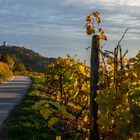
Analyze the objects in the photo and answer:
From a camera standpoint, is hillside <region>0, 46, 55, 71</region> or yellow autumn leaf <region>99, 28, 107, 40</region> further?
hillside <region>0, 46, 55, 71</region>

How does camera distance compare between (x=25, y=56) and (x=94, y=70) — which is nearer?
(x=94, y=70)

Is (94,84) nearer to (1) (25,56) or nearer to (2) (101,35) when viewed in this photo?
(2) (101,35)

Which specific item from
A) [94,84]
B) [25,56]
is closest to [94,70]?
[94,84]

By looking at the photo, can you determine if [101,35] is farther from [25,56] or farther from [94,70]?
[25,56]

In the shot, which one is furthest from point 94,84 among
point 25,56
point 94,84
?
point 25,56

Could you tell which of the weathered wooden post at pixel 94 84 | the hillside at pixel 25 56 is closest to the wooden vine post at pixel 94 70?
the weathered wooden post at pixel 94 84

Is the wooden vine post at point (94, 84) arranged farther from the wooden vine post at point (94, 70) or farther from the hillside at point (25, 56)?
the hillside at point (25, 56)

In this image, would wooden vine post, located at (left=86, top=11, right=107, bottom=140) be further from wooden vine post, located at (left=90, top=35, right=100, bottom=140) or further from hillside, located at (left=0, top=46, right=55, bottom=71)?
hillside, located at (left=0, top=46, right=55, bottom=71)

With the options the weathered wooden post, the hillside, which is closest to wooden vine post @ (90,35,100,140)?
the weathered wooden post

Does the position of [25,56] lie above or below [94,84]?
below

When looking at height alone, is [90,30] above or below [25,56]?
above

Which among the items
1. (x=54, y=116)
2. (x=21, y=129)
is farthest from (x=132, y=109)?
(x=21, y=129)

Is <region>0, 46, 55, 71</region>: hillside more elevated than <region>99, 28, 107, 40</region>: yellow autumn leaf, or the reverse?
<region>99, 28, 107, 40</region>: yellow autumn leaf

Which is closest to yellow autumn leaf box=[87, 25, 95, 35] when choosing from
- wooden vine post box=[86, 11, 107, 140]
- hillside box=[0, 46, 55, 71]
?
wooden vine post box=[86, 11, 107, 140]
